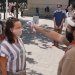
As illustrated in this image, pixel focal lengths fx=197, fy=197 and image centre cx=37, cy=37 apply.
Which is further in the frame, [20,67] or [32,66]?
[32,66]

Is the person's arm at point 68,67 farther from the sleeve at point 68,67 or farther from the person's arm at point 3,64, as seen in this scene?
the person's arm at point 3,64

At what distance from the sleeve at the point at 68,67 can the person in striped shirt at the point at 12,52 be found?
42.2 inches

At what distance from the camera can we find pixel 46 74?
5234 mm

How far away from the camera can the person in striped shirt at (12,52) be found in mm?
2621

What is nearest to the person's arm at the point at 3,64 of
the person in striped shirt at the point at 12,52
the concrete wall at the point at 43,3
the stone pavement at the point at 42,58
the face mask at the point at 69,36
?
the person in striped shirt at the point at 12,52

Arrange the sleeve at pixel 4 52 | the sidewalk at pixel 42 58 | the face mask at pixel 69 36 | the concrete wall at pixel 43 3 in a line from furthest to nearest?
the concrete wall at pixel 43 3 → the sidewalk at pixel 42 58 → the sleeve at pixel 4 52 → the face mask at pixel 69 36

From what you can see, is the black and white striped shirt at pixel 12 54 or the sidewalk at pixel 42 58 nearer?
the black and white striped shirt at pixel 12 54

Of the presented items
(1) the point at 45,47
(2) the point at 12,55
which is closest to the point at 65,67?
(2) the point at 12,55

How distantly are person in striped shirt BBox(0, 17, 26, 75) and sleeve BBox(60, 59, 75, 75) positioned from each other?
1.07 meters

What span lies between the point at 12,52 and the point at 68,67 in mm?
1133

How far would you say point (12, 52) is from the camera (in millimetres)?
2611

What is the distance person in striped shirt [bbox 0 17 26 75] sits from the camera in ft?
8.60

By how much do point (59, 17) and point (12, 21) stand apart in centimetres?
571

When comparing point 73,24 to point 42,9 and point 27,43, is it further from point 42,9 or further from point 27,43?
point 42,9
